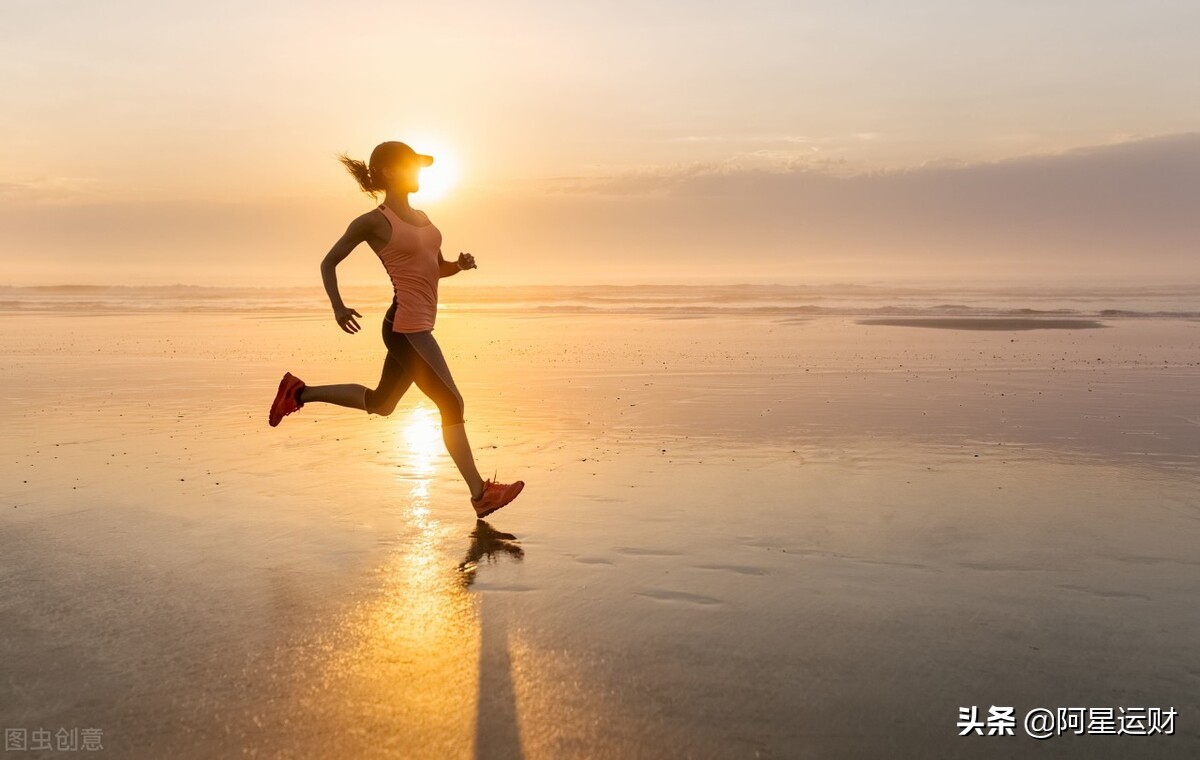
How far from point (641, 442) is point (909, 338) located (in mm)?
13376

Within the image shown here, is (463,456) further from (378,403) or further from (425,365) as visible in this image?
(378,403)

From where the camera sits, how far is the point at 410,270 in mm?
5918

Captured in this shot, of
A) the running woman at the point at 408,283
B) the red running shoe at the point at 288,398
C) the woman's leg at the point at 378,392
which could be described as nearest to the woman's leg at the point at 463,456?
the running woman at the point at 408,283

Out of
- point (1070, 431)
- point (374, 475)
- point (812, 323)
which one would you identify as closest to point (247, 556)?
point (374, 475)

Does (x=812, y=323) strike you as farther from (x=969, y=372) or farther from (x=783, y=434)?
(x=783, y=434)

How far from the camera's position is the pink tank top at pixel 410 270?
19.2 ft

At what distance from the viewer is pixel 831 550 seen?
507cm

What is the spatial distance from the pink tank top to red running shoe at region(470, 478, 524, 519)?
1.06 metres

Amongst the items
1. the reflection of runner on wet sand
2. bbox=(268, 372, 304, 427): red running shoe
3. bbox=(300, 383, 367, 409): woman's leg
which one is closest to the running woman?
the reflection of runner on wet sand

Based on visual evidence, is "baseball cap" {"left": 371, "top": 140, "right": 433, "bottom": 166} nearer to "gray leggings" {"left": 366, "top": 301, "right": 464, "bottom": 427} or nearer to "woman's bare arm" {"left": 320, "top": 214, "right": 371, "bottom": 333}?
"woman's bare arm" {"left": 320, "top": 214, "right": 371, "bottom": 333}

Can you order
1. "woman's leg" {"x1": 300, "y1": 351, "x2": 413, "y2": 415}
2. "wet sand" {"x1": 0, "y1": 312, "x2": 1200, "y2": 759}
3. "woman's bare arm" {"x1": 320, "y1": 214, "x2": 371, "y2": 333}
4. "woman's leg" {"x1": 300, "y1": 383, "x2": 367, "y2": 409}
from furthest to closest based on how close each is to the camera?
1. "woman's leg" {"x1": 300, "y1": 383, "x2": 367, "y2": 409}
2. "woman's leg" {"x1": 300, "y1": 351, "x2": 413, "y2": 415}
3. "woman's bare arm" {"x1": 320, "y1": 214, "x2": 371, "y2": 333}
4. "wet sand" {"x1": 0, "y1": 312, "x2": 1200, "y2": 759}

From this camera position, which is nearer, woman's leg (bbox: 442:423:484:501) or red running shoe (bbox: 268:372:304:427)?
woman's leg (bbox: 442:423:484:501)

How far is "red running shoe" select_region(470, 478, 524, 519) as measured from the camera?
5.82 m

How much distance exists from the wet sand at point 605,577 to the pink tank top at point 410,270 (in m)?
1.19
